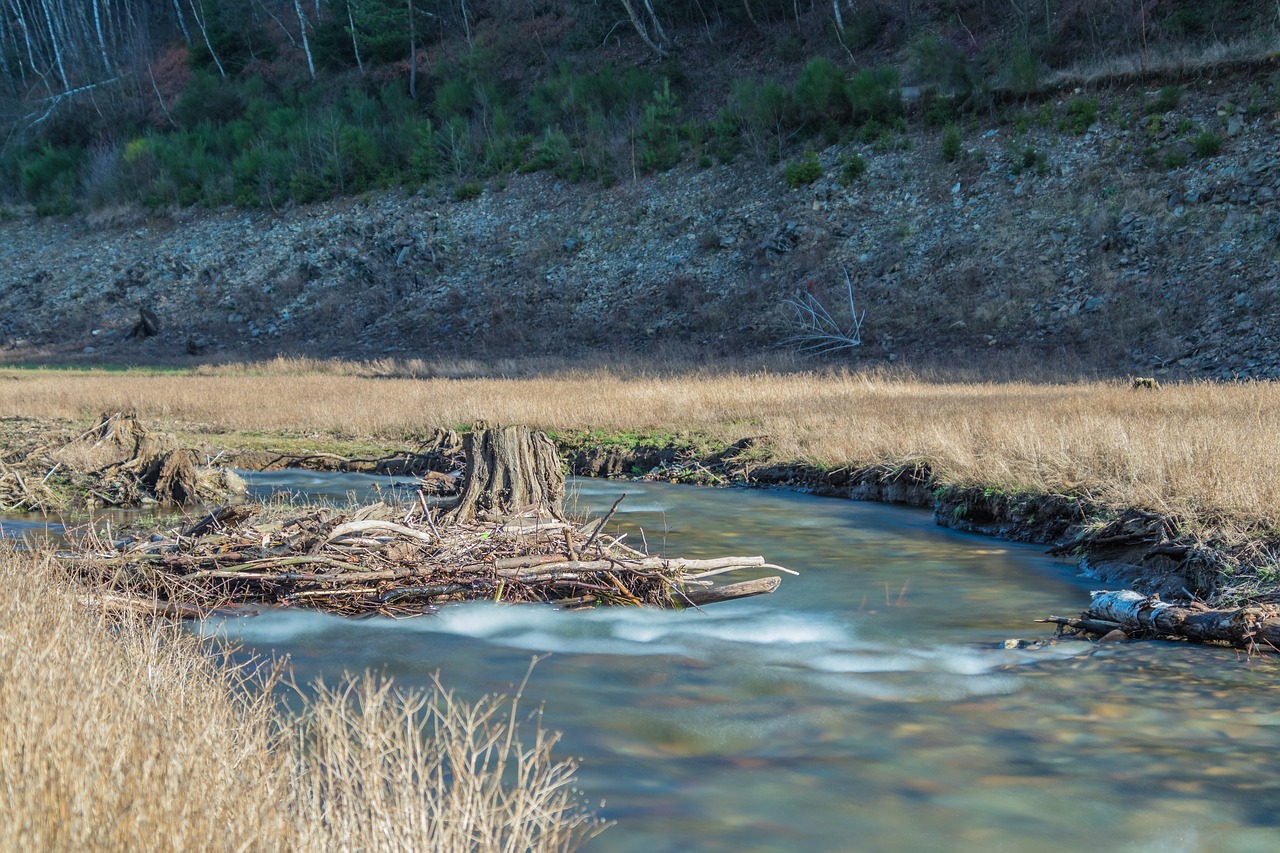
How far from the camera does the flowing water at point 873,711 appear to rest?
4.59m

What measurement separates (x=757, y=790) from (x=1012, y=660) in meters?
2.38

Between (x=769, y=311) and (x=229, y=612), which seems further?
(x=769, y=311)

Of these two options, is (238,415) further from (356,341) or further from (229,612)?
(356,341)

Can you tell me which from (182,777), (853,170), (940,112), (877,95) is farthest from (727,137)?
(182,777)

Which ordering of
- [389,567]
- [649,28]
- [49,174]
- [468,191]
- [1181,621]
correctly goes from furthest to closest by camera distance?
[49,174] → [649,28] → [468,191] → [389,567] → [1181,621]

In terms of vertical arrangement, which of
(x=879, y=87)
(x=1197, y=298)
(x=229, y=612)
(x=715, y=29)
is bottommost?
(x=1197, y=298)

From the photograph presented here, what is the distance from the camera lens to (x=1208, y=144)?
26578mm

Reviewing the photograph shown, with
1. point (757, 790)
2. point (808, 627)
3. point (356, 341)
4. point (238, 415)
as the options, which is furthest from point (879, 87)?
point (757, 790)

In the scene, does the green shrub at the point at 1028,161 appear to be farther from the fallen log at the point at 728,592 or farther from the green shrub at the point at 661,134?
the fallen log at the point at 728,592

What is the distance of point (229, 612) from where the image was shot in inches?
278

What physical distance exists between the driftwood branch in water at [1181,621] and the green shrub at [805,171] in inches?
1067

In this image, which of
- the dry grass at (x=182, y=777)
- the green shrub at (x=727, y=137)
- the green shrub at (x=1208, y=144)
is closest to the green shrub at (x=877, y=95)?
the green shrub at (x=727, y=137)

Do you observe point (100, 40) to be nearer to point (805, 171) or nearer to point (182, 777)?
point (805, 171)

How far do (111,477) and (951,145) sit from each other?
24751 mm
